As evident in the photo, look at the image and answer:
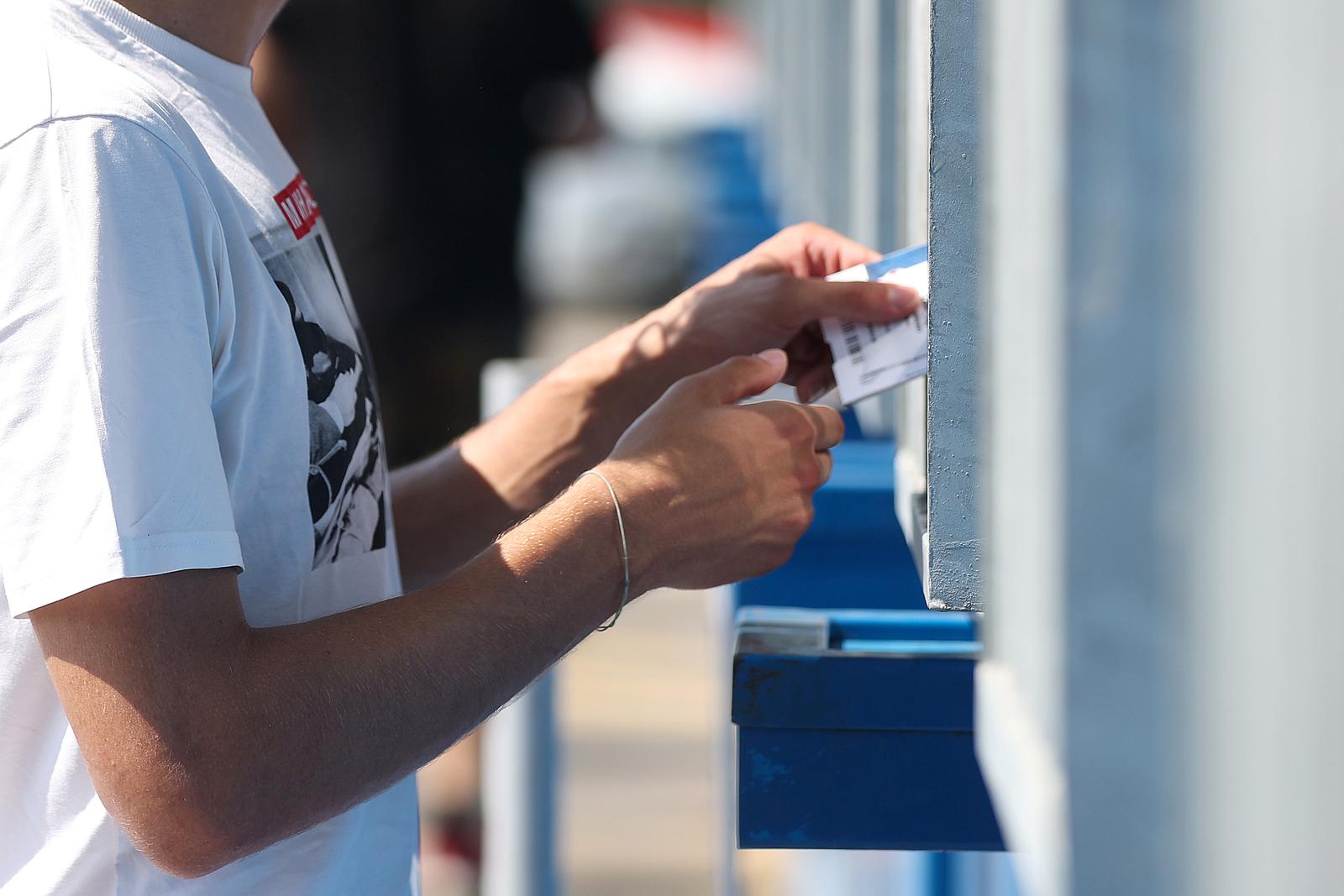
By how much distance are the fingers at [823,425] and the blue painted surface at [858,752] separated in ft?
0.66

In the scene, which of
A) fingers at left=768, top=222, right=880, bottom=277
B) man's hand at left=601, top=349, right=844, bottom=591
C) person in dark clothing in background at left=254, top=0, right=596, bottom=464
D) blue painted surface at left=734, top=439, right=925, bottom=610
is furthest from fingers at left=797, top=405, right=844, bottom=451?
A: person in dark clothing in background at left=254, top=0, right=596, bottom=464

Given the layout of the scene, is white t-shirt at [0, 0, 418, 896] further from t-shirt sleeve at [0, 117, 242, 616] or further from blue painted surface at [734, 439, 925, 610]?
blue painted surface at [734, 439, 925, 610]

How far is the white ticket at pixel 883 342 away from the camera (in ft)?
4.56

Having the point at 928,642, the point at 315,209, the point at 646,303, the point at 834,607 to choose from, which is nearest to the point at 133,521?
the point at 315,209

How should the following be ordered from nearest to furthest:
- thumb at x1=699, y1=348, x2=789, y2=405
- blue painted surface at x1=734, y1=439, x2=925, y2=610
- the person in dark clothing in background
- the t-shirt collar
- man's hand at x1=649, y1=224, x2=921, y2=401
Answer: the t-shirt collar < thumb at x1=699, y1=348, x2=789, y2=405 < man's hand at x1=649, y1=224, x2=921, y2=401 < blue painted surface at x1=734, y1=439, x2=925, y2=610 < the person in dark clothing in background

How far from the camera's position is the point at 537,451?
169 cm

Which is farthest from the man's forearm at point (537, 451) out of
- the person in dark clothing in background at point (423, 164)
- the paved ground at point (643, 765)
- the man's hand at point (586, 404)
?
the person in dark clothing in background at point (423, 164)

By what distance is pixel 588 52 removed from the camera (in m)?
6.29

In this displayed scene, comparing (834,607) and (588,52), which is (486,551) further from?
(588,52)

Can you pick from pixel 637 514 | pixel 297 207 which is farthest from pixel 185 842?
pixel 297 207

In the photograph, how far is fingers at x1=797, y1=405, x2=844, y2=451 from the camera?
4.36 ft

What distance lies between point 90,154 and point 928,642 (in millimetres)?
847

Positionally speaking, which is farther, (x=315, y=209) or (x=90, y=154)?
(x=315, y=209)

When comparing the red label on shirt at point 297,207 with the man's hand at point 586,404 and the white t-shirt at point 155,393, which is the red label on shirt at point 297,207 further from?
the man's hand at point 586,404
